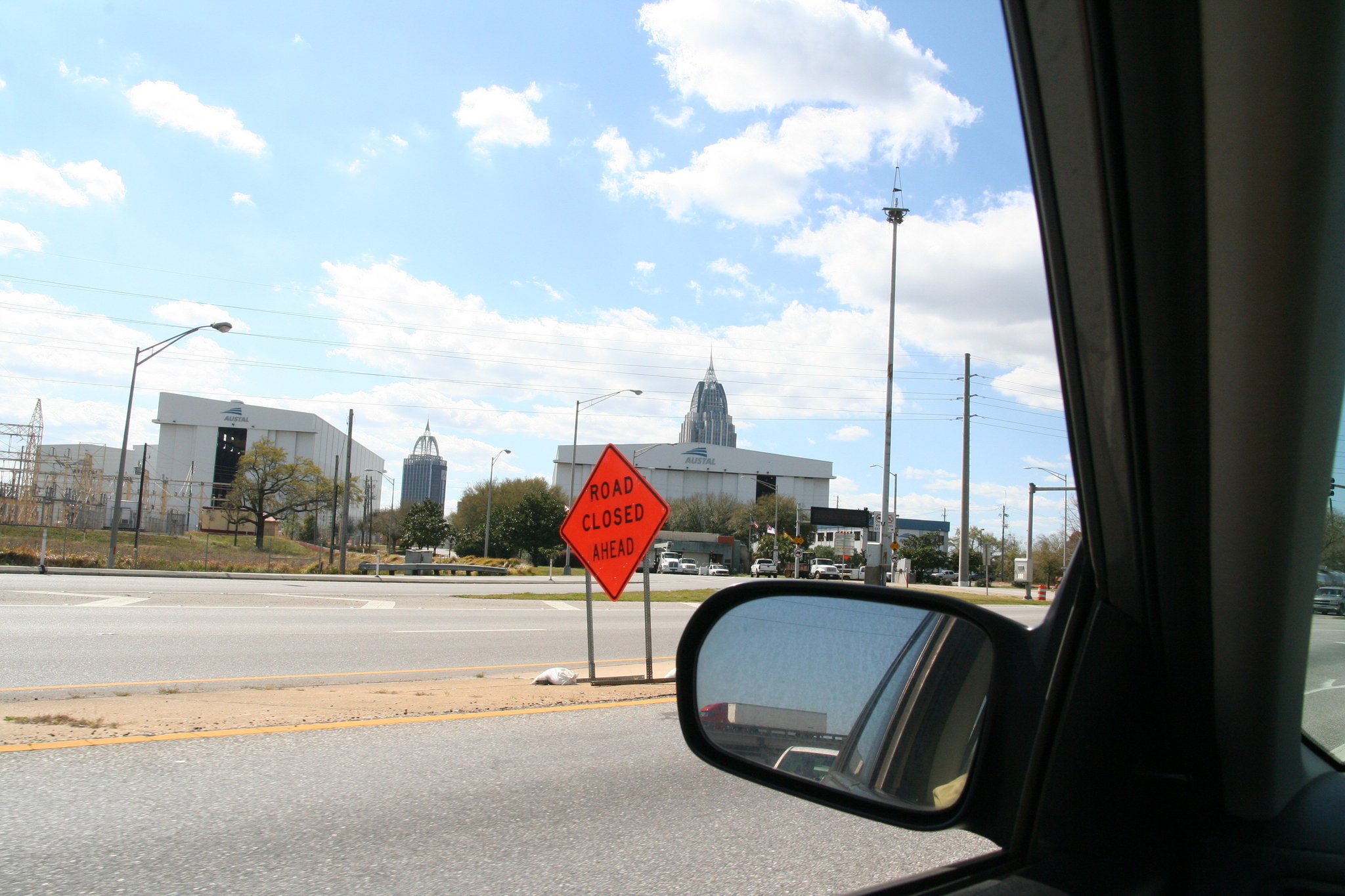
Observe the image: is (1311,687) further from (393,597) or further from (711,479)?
(711,479)

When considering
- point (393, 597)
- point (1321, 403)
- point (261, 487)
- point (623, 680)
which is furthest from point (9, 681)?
point (261, 487)

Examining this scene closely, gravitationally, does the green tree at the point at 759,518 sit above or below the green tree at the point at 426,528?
above

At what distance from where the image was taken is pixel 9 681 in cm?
884

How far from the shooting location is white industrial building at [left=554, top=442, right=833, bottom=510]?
4690 inches

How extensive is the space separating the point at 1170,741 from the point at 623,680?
8497 mm

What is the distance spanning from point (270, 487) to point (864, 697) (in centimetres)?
7894

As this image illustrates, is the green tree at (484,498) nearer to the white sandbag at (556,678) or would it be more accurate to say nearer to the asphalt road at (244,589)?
the asphalt road at (244,589)

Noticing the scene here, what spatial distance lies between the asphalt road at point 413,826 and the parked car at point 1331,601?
95.2 inches

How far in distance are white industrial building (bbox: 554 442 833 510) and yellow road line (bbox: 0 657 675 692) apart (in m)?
104

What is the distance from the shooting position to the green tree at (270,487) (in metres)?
72.6

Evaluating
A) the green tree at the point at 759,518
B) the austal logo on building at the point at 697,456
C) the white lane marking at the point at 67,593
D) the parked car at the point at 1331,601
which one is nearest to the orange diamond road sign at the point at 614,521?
the parked car at the point at 1331,601

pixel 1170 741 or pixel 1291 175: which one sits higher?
pixel 1291 175

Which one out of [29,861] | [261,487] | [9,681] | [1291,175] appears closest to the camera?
[1291,175]

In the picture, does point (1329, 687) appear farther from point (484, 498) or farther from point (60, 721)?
point (484, 498)
